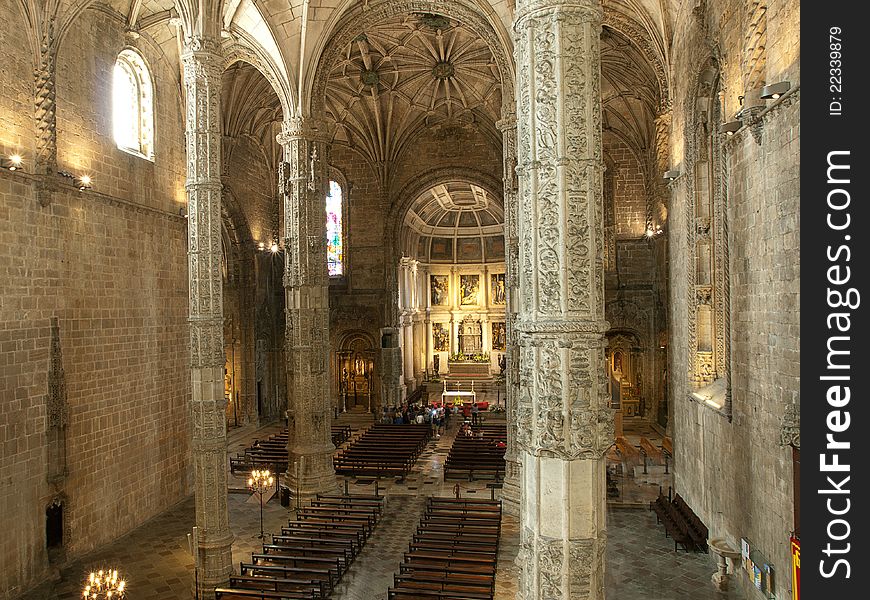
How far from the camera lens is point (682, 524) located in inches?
551

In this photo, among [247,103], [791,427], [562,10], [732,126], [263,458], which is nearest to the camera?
[562,10]

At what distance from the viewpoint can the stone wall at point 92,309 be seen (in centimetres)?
1264

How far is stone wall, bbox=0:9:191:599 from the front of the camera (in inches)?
498

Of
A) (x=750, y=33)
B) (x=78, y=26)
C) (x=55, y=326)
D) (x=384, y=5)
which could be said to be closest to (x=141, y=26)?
(x=78, y=26)

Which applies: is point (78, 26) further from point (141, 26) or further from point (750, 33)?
point (750, 33)

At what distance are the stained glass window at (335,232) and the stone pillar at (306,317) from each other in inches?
567

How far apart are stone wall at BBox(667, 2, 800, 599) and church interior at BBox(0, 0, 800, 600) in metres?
0.07

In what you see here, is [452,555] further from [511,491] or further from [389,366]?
[389,366]

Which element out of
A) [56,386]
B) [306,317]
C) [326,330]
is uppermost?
[306,317]

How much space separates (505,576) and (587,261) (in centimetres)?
953

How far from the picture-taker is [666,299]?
90.1ft

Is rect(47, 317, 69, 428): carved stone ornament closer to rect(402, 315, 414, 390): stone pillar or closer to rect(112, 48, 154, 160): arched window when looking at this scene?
rect(112, 48, 154, 160): arched window

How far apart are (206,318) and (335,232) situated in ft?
71.0

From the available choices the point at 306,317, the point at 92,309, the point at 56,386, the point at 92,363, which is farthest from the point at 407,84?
the point at 56,386
